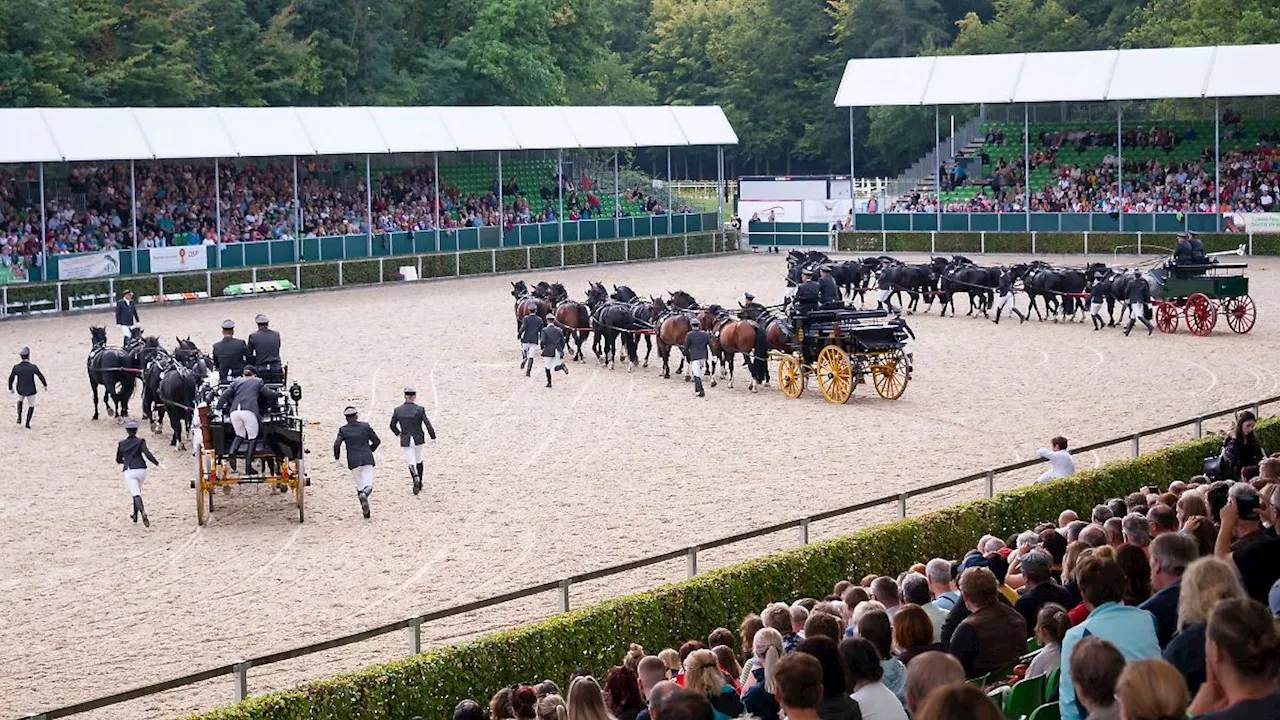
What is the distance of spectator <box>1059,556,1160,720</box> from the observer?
684 cm

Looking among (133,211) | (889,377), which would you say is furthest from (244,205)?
(889,377)

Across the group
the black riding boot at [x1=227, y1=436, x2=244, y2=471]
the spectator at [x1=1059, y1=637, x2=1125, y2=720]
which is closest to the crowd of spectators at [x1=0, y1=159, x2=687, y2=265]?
the black riding boot at [x1=227, y1=436, x2=244, y2=471]

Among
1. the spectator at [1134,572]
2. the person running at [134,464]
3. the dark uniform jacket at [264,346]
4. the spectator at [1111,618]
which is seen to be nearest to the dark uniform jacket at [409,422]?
the dark uniform jacket at [264,346]

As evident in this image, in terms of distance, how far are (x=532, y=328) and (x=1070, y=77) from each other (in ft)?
82.9

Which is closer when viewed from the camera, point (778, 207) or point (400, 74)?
point (778, 207)

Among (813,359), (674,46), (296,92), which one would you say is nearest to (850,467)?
A: (813,359)

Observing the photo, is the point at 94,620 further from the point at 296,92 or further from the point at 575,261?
the point at 296,92

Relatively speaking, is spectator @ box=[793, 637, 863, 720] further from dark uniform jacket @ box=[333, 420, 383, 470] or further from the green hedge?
dark uniform jacket @ box=[333, 420, 383, 470]

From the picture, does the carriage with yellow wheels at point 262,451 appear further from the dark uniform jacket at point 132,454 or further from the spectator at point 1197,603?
the spectator at point 1197,603

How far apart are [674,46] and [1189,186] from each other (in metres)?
38.5

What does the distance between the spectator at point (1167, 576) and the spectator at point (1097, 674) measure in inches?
78.2

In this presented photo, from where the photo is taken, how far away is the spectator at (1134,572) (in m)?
7.45

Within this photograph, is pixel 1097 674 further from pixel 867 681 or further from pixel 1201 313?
pixel 1201 313

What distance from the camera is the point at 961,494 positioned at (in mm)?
17062
